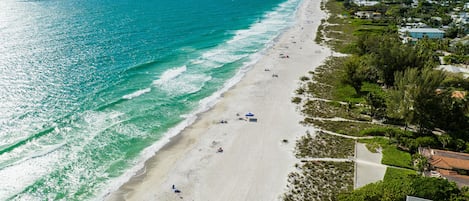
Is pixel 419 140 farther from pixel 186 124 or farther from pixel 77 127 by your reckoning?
pixel 77 127

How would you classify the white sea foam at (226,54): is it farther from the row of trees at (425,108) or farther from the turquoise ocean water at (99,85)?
the row of trees at (425,108)

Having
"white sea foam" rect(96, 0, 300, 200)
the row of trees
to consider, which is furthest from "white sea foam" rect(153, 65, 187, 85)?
the row of trees

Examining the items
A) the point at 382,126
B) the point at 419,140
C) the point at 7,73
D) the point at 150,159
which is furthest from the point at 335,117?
the point at 7,73

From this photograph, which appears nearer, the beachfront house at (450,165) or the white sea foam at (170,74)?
the beachfront house at (450,165)

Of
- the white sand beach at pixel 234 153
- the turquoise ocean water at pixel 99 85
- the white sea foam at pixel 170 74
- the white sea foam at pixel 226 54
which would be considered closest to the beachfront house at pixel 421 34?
the white sea foam at pixel 226 54

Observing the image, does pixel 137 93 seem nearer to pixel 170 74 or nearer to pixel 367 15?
pixel 170 74

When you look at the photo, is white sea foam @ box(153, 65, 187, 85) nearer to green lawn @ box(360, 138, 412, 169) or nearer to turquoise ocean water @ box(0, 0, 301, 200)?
turquoise ocean water @ box(0, 0, 301, 200)

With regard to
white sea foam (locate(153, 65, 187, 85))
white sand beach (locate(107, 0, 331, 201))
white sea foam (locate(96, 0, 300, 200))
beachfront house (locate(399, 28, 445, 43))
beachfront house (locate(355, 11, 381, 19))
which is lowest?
beachfront house (locate(399, 28, 445, 43))
